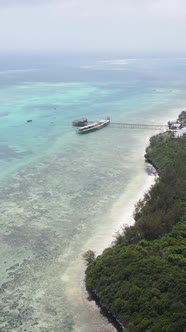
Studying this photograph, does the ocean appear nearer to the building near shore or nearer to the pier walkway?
the pier walkway

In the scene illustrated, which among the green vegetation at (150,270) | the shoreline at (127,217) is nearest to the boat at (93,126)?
the shoreline at (127,217)

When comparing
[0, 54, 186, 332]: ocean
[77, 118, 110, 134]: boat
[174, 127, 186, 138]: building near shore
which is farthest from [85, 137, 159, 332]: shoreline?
[77, 118, 110, 134]: boat

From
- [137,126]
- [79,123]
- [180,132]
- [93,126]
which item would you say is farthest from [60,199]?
[137,126]

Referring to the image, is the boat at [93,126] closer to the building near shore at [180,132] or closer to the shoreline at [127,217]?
the shoreline at [127,217]

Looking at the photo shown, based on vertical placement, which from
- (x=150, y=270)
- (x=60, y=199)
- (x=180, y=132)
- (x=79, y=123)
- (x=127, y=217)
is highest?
(x=79, y=123)

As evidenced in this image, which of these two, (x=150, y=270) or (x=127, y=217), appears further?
(x=127, y=217)

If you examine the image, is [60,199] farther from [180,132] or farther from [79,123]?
[79,123]

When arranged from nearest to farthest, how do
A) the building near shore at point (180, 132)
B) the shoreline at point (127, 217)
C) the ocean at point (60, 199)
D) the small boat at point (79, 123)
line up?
the shoreline at point (127, 217) → the ocean at point (60, 199) → the building near shore at point (180, 132) → the small boat at point (79, 123)
